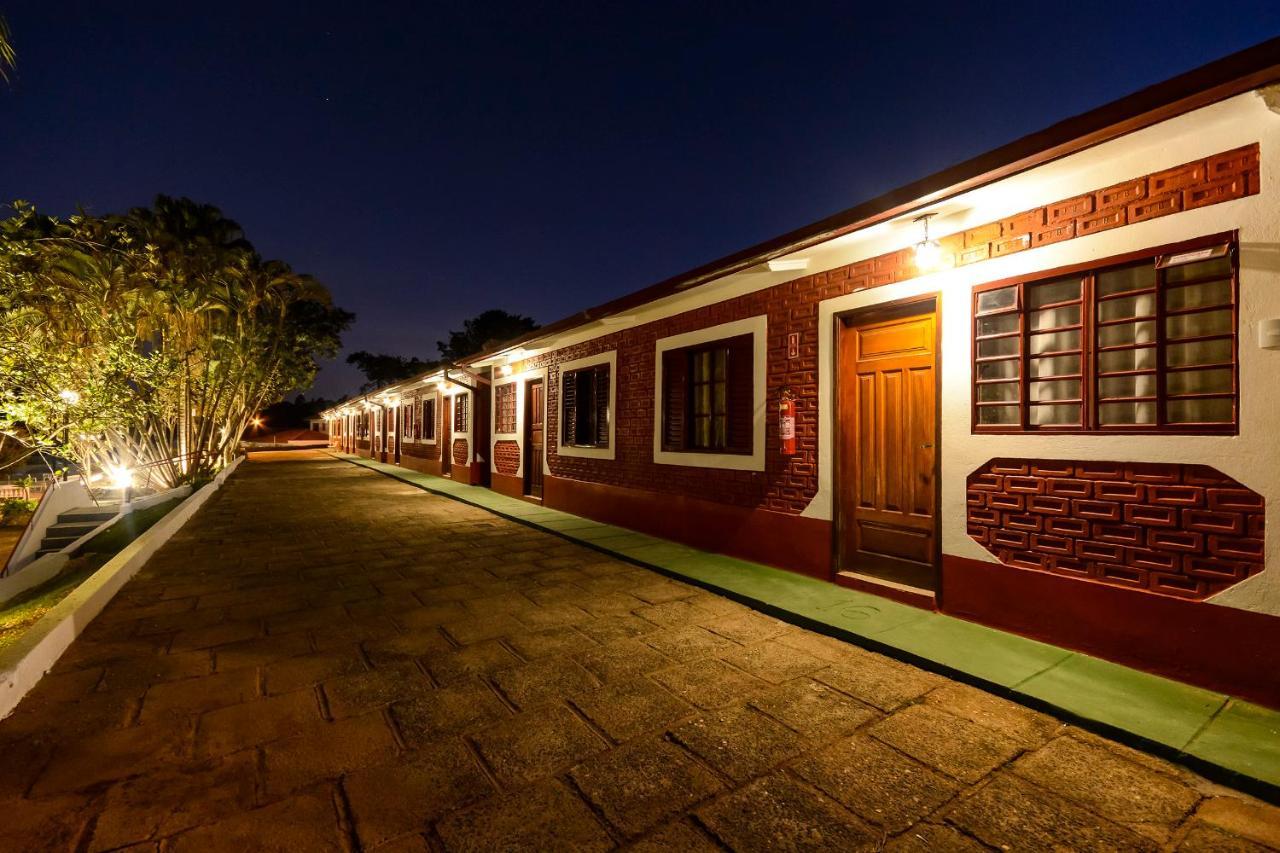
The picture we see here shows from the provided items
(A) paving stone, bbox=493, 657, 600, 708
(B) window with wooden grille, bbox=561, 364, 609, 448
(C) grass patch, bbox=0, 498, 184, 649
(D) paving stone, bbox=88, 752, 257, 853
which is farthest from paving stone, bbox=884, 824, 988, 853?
(B) window with wooden grille, bbox=561, 364, 609, 448

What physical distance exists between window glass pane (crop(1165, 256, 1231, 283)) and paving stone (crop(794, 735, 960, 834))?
3270mm

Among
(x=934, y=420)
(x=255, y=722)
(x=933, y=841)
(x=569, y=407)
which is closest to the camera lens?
(x=933, y=841)

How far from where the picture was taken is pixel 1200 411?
3.25m

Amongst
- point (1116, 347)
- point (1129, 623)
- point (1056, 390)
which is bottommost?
point (1129, 623)

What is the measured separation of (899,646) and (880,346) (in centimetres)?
270

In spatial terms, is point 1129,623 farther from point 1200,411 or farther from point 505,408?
point 505,408

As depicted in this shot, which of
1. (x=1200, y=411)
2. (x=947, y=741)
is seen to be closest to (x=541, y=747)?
(x=947, y=741)

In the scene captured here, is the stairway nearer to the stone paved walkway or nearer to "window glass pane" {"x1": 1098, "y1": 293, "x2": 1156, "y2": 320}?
the stone paved walkway

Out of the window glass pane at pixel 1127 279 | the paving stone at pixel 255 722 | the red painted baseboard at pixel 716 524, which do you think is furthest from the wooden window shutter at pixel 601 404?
the window glass pane at pixel 1127 279

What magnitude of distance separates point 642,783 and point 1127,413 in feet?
12.2

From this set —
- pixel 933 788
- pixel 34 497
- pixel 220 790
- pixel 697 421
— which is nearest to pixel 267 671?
pixel 220 790

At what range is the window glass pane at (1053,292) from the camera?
3.79 metres

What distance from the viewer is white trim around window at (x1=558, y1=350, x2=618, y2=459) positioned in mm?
8648

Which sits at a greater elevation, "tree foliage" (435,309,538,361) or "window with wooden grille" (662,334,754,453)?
"tree foliage" (435,309,538,361)
